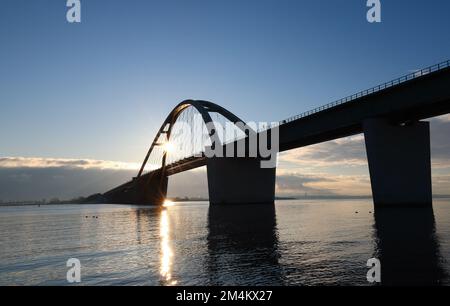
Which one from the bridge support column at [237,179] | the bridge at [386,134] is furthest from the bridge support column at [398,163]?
the bridge support column at [237,179]

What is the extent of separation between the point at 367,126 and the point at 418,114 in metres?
6.56

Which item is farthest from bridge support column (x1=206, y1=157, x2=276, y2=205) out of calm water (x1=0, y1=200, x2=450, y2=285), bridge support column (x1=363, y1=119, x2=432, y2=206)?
calm water (x1=0, y1=200, x2=450, y2=285)

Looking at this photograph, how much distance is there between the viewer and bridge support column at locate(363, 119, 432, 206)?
178ft

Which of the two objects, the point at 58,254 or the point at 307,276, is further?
the point at 58,254

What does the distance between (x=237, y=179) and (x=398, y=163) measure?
143ft

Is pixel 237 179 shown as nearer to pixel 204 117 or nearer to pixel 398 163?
pixel 204 117

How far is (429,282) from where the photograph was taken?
49.5ft

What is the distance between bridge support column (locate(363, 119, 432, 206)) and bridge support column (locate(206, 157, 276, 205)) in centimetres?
3957

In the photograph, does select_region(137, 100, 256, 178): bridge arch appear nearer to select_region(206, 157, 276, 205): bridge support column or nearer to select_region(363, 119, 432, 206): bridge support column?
select_region(206, 157, 276, 205): bridge support column

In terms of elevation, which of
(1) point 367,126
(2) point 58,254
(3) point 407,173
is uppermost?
(1) point 367,126

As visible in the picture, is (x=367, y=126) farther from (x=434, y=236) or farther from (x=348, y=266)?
(x=348, y=266)

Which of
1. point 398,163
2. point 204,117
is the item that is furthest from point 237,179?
point 398,163

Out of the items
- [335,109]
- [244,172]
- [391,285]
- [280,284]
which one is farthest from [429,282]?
[244,172]
